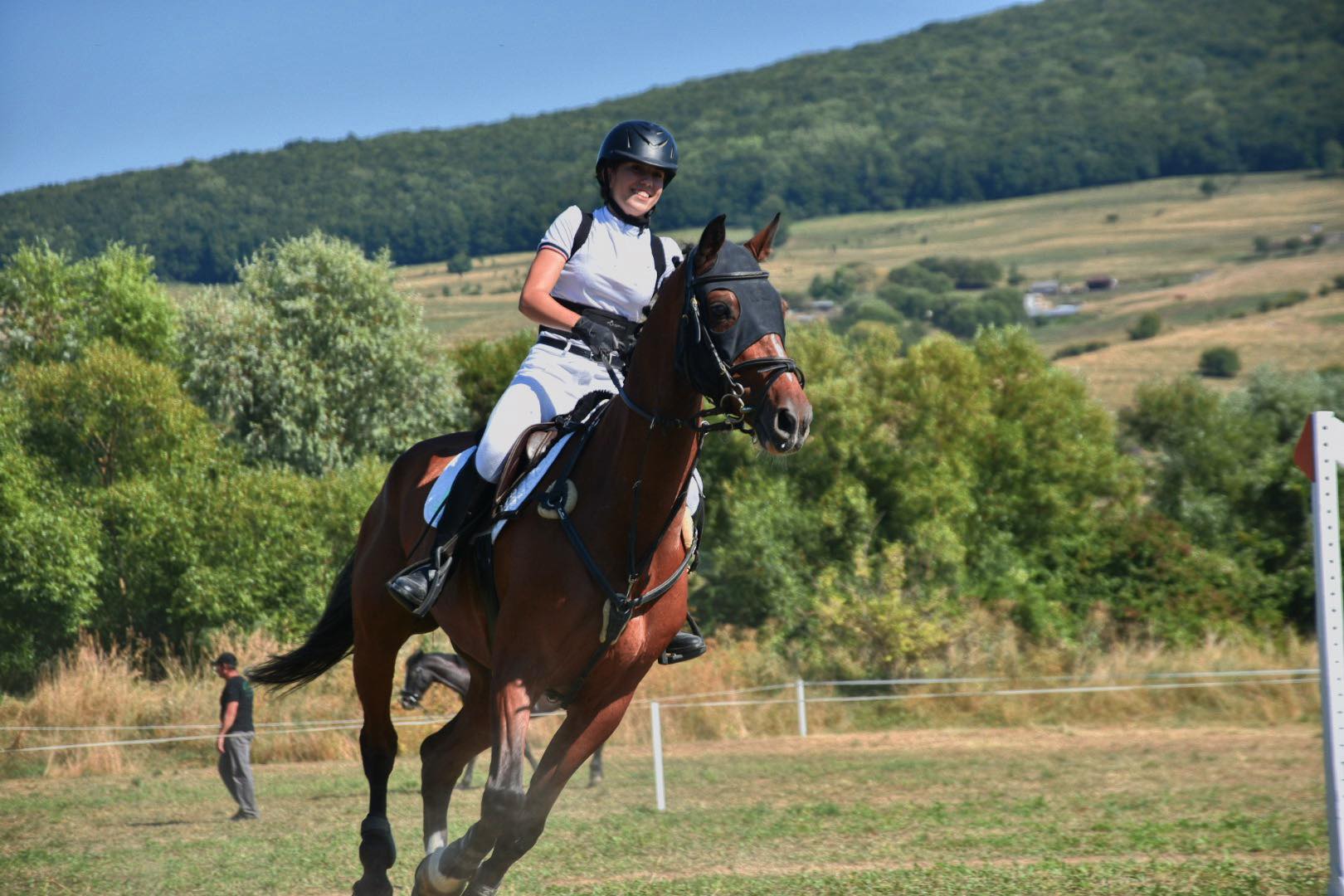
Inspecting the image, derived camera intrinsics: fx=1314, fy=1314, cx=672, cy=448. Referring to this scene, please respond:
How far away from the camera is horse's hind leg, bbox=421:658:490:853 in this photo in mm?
7020

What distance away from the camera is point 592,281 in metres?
6.36

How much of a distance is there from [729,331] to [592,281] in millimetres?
1534

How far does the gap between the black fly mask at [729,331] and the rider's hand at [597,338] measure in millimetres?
877

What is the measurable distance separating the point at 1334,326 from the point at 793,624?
65227 millimetres

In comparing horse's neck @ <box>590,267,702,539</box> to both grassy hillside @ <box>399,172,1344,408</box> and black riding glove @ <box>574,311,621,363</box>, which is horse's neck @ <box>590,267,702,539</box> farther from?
grassy hillside @ <box>399,172,1344,408</box>

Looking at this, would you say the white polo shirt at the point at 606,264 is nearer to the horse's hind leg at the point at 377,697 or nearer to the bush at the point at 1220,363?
the horse's hind leg at the point at 377,697

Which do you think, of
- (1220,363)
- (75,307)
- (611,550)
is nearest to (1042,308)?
(1220,363)

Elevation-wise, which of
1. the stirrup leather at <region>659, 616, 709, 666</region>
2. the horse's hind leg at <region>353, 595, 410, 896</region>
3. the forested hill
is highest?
the forested hill

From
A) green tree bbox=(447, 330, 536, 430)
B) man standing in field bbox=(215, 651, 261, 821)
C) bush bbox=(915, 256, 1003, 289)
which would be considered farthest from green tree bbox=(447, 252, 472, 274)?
man standing in field bbox=(215, 651, 261, 821)

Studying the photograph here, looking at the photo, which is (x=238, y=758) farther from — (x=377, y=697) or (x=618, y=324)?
(x=618, y=324)

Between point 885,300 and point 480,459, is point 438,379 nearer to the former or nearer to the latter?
point 480,459

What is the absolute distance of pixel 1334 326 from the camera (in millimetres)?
84125

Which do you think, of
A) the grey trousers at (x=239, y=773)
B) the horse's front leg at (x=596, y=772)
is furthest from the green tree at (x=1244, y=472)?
the grey trousers at (x=239, y=773)

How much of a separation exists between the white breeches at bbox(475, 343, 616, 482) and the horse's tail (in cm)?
242
